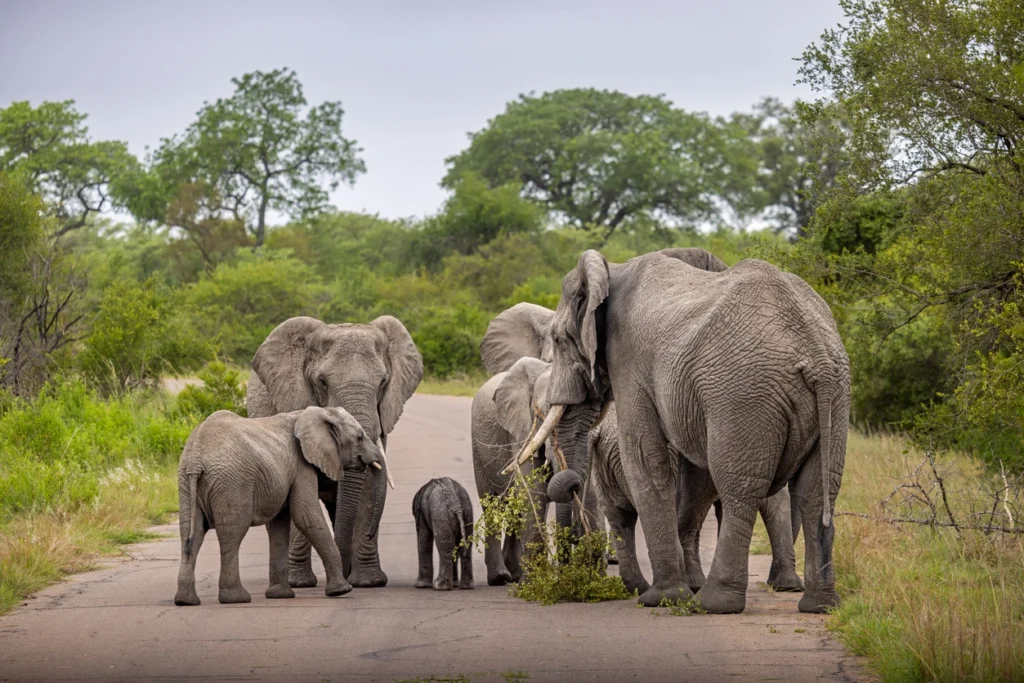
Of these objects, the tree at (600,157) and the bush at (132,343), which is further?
the tree at (600,157)

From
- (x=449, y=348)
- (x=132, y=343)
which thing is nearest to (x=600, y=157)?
(x=449, y=348)

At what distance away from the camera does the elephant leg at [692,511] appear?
32.8 feet

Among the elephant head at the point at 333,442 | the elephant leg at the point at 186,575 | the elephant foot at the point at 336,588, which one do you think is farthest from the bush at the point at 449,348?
the elephant leg at the point at 186,575

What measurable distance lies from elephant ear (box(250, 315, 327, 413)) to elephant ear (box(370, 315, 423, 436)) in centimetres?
59

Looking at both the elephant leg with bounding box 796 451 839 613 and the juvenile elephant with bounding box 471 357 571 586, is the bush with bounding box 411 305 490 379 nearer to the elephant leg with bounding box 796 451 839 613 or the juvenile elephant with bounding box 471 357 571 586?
the juvenile elephant with bounding box 471 357 571 586

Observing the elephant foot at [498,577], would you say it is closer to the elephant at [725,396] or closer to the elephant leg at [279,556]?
the elephant leg at [279,556]

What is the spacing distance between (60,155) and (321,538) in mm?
56137

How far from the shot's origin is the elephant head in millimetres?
10688

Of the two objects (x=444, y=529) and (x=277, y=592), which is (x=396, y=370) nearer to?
(x=444, y=529)

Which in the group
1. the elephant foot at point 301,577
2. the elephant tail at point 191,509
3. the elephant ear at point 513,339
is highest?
the elephant ear at point 513,339

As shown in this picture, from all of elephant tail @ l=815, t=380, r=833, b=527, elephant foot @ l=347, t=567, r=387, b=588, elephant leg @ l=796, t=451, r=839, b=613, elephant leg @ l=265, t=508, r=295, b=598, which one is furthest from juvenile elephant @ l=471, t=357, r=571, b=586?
elephant tail @ l=815, t=380, r=833, b=527

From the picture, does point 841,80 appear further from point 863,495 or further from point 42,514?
point 42,514

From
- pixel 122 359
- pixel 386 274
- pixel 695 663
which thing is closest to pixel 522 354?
pixel 695 663

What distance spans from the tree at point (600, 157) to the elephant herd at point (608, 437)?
48.8 meters
